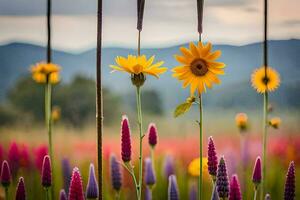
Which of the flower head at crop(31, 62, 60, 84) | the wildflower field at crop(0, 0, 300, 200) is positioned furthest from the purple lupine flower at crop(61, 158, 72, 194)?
the flower head at crop(31, 62, 60, 84)

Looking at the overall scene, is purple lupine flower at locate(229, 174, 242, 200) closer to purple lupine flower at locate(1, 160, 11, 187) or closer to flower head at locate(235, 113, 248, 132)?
purple lupine flower at locate(1, 160, 11, 187)

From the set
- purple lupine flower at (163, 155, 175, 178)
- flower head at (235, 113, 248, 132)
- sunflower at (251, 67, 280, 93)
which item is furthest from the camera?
flower head at (235, 113, 248, 132)

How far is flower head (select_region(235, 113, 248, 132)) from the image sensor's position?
2020mm

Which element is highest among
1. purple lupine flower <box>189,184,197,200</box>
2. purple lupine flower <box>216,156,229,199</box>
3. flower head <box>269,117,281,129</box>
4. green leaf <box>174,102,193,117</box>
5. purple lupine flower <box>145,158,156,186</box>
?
green leaf <box>174,102,193,117</box>

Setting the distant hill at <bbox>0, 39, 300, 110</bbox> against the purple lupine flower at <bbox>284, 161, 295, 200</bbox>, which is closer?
the purple lupine flower at <bbox>284, 161, 295, 200</bbox>

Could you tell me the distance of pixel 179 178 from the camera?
2.02 metres

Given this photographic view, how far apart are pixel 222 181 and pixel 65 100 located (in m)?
1.55

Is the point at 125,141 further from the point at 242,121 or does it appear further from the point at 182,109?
the point at 242,121

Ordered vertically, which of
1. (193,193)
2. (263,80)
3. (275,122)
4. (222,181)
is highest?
(263,80)

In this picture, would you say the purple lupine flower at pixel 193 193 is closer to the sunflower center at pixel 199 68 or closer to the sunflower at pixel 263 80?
the sunflower at pixel 263 80

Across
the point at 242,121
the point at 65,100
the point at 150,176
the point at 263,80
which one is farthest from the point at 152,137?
the point at 65,100

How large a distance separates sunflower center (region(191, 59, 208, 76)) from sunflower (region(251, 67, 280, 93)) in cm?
35

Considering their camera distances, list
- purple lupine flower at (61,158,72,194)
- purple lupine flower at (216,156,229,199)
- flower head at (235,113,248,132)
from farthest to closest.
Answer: flower head at (235,113,248,132)
purple lupine flower at (61,158,72,194)
purple lupine flower at (216,156,229,199)

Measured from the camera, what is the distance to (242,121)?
2031 mm
